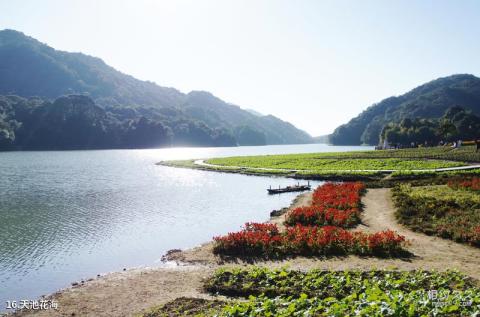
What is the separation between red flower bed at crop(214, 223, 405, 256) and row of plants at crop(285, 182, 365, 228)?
5337 millimetres

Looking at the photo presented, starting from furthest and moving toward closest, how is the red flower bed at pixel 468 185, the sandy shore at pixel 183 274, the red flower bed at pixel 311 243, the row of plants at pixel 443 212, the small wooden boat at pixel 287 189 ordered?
the small wooden boat at pixel 287 189
the red flower bed at pixel 468 185
the row of plants at pixel 443 212
the red flower bed at pixel 311 243
the sandy shore at pixel 183 274

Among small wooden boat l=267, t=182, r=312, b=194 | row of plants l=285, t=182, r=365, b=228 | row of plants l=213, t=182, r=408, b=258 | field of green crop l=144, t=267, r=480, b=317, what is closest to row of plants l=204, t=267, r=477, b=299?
field of green crop l=144, t=267, r=480, b=317

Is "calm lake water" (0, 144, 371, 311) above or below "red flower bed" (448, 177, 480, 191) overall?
below

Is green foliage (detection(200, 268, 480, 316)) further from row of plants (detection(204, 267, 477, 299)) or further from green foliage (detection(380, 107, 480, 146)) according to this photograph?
green foliage (detection(380, 107, 480, 146))

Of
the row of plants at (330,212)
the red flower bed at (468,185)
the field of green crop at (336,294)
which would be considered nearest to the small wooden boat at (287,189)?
the row of plants at (330,212)

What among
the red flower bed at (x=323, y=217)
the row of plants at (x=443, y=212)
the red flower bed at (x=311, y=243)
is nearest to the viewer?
the red flower bed at (x=311, y=243)

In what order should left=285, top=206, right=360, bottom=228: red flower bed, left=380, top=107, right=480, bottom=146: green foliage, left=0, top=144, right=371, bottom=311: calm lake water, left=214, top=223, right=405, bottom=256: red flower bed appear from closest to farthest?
1. left=214, top=223, right=405, bottom=256: red flower bed
2. left=0, top=144, right=371, bottom=311: calm lake water
3. left=285, top=206, right=360, bottom=228: red flower bed
4. left=380, top=107, right=480, bottom=146: green foliage

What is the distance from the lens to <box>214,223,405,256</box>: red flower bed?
21.9 meters

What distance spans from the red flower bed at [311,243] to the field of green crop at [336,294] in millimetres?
4174

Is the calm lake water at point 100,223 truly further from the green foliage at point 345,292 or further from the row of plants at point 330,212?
the green foliage at point 345,292

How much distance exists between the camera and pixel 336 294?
48.3ft

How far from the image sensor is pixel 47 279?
67.8 feet

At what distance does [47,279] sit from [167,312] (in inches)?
390

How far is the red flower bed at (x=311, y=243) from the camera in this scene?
21.9 metres
